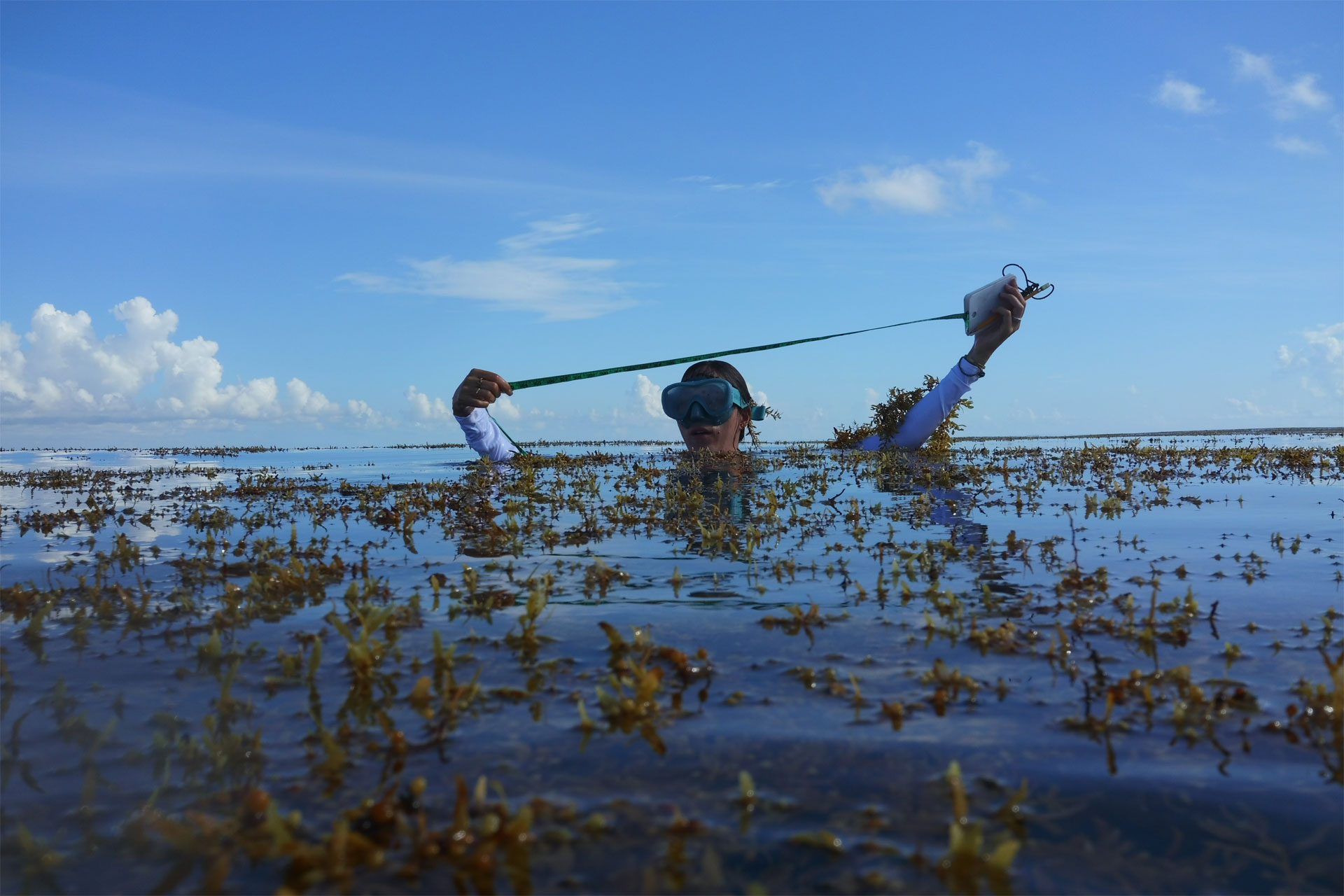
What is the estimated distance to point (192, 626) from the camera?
4.57 m

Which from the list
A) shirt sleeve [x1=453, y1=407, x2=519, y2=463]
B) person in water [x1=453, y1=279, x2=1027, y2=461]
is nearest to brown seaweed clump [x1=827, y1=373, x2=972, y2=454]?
person in water [x1=453, y1=279, x2=1027, y2=461]

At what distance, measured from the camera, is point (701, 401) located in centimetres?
1606

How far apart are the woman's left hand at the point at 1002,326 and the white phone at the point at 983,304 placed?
2.5 inches

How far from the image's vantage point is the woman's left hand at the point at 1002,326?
40.6ft

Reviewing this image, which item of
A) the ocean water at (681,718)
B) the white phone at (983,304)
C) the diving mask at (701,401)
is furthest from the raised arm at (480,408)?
the white phone at (983,304)

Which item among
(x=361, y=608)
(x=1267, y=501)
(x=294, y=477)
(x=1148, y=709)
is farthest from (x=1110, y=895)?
(x=294, y=477)

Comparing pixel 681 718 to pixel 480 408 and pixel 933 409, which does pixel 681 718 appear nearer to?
pixel 480 408

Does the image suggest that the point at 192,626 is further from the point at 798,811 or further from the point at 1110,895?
the point at 1110,895

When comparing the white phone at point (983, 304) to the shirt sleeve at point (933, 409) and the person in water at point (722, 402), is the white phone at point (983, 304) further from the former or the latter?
the shirt sleeve at point (933, 409)

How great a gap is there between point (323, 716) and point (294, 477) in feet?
50.1

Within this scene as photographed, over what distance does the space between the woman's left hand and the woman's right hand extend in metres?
7.64

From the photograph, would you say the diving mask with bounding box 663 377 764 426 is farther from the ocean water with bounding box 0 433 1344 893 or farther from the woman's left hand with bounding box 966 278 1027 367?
the ocean water with bounding box 0 433 1344 893

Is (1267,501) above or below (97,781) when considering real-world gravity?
above

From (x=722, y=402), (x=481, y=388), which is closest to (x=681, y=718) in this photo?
(x=481, y=388)
